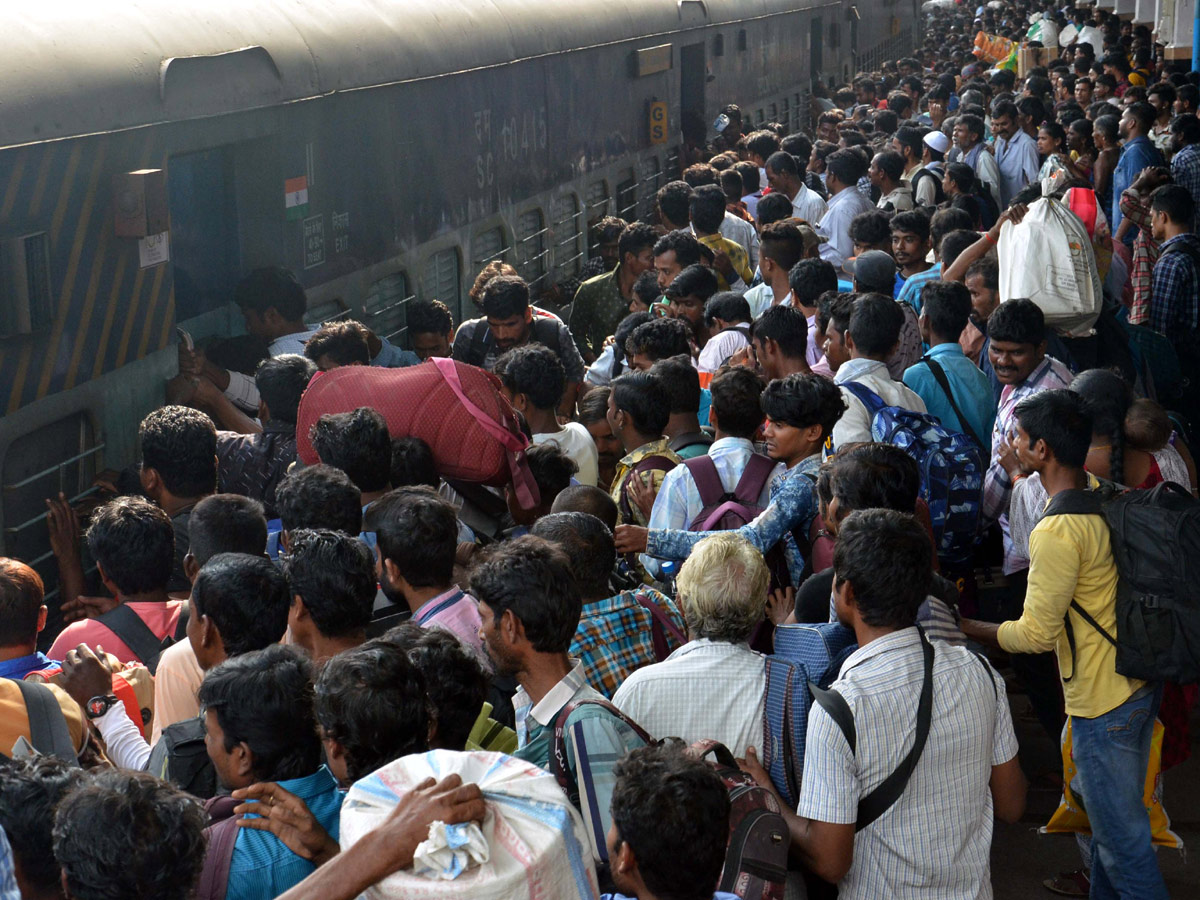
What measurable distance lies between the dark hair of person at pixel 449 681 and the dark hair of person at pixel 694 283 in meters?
3.33

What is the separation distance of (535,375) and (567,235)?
15.1 ft

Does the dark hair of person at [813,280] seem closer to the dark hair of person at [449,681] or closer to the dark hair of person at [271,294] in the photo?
the dark hair of person at [271,294]

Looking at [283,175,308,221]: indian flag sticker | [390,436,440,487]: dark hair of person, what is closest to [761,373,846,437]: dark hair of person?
[390,436,440,487]: dark hair of person

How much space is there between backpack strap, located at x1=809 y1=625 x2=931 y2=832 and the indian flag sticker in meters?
3.31

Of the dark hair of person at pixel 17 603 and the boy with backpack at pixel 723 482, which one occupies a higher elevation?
the dark hair of person at pixel 17 603

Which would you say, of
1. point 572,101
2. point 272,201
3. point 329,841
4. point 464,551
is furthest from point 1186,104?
point 329,841

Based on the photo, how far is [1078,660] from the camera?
330 centimetres

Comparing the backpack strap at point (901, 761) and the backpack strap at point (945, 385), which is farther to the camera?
the backpack strap at point (945, 385)

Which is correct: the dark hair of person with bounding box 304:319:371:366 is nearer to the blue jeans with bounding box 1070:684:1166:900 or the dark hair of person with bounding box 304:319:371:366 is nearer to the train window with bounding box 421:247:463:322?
the train window with bounding box 421:247:463:322

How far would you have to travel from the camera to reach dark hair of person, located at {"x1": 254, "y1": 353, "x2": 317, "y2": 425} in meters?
4.05

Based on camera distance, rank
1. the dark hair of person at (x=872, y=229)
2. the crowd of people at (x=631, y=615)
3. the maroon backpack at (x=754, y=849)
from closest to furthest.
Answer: the crowd of people at (x=631, y=615), the maroon backpack at (x=754, y=849), the dark hair of person at (x=872, y=229)

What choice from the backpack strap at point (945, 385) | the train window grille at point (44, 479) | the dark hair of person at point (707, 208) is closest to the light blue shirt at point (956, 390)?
the backpack strap at point (945, 385)

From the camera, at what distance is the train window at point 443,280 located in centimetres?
649

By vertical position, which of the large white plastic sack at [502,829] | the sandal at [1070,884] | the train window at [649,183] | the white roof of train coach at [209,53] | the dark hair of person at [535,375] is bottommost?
the sandal at [1070,884]
